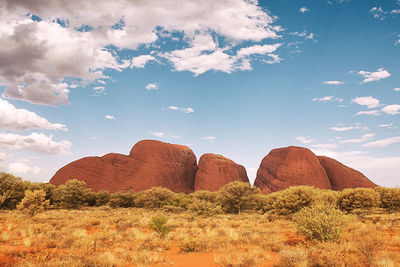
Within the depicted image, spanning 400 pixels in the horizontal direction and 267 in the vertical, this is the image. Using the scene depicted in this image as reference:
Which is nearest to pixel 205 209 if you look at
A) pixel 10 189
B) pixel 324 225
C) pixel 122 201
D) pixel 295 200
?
pixel 295 200

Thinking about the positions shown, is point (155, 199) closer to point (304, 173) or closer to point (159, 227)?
point (159, 227)

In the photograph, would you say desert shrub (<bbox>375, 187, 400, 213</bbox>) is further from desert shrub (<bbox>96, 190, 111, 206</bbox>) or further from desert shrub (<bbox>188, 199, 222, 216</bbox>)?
desert shrub (<bbox>96, 190, 111, 206</bbox>)

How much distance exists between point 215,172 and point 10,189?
4063 cm

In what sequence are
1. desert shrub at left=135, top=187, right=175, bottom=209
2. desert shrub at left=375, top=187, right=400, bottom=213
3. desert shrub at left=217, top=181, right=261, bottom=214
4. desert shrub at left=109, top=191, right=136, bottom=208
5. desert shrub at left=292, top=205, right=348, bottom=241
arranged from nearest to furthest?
desert shrub at left=292, top=205, right=348, bottom=241
desert shrub at left=375, top=187, right=400, bottom=213
desert shrub at left=217, top=181, right=261, bottom=214
desert shrub at left=135, top=187, right=175, bottom=209
desert shrub at left=109, top=191, right=136, bottom=208

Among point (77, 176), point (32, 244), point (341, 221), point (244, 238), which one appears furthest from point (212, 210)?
point (77, 176)

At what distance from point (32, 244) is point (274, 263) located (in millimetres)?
8903

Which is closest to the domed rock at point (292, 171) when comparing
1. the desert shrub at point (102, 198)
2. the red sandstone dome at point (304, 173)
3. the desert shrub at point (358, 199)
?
the red sandstone dome at point (304, 173)

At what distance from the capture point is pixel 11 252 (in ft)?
23.1

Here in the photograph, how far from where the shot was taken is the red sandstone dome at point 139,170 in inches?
1939

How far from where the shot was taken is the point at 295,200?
1819cm

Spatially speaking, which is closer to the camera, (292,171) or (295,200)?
(295,200)

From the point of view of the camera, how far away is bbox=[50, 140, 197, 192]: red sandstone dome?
1939 inches

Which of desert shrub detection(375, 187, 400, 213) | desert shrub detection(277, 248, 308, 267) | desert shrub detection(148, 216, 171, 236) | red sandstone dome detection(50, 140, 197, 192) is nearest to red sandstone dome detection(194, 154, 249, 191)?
red sandstone dome detection(50, 140, 197, 192)

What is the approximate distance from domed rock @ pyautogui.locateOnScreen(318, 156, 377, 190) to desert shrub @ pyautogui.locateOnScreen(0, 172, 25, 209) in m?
61.0
